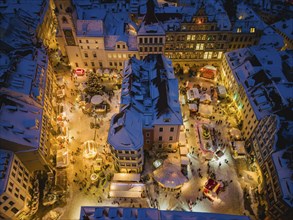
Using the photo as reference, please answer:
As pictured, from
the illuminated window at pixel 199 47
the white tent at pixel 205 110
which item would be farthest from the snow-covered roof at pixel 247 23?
the white tent at pixel 205 110

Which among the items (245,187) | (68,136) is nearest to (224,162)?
(245,187)

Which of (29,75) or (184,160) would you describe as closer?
(184,160)

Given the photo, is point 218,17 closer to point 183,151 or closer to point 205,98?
point 205,98

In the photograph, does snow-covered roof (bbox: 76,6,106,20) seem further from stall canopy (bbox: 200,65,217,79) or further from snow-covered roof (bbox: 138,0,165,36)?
stall canopy (bbox: 200,65,217,79)

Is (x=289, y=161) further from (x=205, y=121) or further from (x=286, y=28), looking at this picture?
(x=286, y=28)

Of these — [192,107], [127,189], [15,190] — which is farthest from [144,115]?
[15,190]

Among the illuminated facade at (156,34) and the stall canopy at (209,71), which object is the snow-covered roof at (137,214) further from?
the illuminated facade at (156,34)

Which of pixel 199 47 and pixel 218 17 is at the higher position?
pixel 218 17
